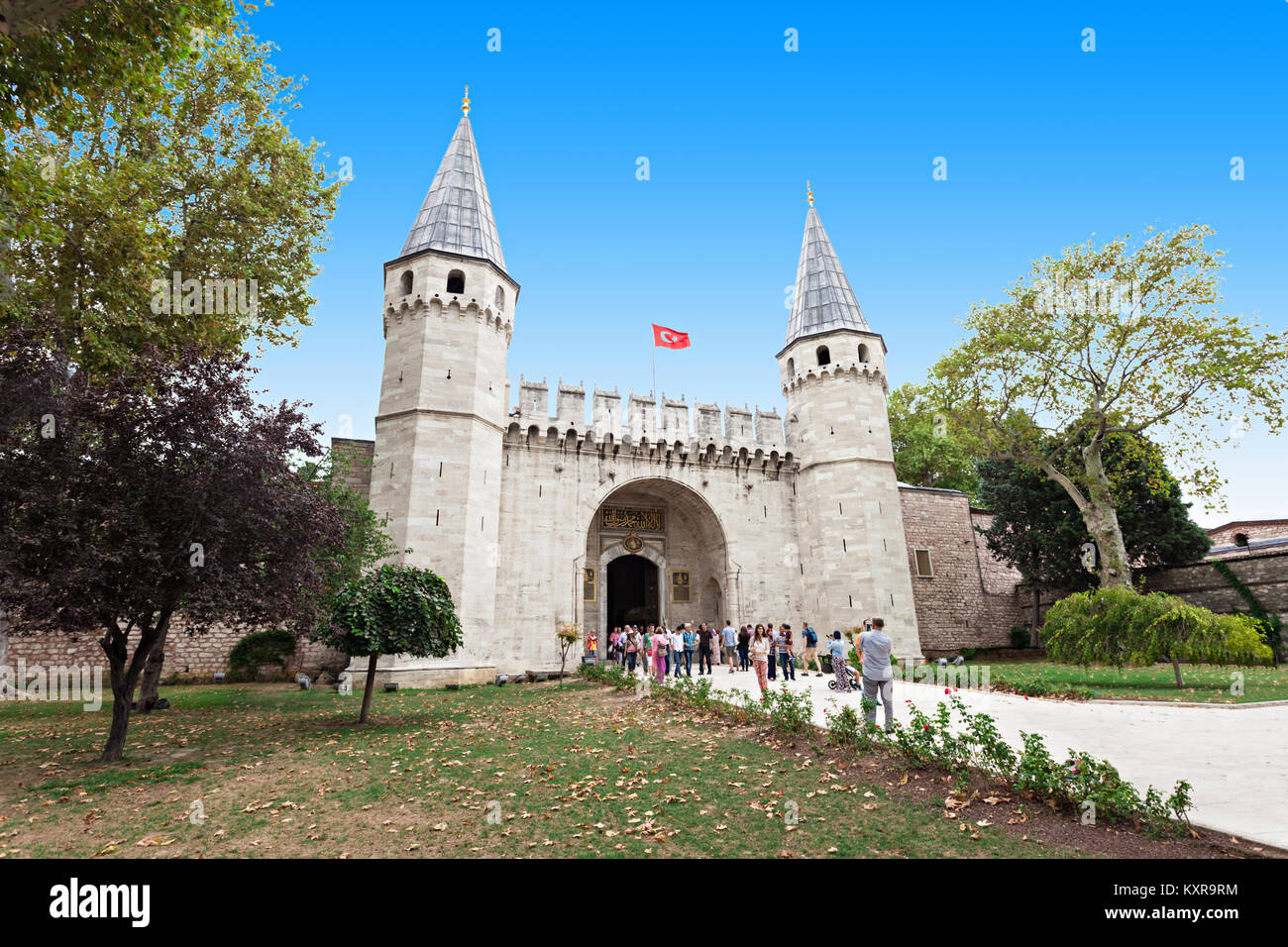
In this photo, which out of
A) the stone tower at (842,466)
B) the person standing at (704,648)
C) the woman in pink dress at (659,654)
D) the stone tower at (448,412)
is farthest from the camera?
the stone tower at (842,466)

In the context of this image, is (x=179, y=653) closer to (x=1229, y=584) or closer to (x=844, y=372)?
(x=844, y=372)

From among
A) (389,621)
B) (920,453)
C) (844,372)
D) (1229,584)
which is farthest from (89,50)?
(920,453)

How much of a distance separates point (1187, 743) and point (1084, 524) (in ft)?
67.4

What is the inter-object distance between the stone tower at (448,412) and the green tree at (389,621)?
6.65m

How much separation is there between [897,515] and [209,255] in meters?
22.5

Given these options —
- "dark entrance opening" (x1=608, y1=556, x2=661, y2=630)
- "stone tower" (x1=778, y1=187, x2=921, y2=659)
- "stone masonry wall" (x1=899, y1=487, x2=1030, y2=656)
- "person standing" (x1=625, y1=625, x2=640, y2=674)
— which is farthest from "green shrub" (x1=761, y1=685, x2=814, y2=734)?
"stone masonry wall" (x1=899, y1=487, x2=1030, y2=656)

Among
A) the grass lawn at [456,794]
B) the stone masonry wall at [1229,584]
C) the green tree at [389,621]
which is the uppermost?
the stone masonry wall at [1229,584]

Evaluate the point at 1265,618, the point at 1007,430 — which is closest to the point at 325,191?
the point at 1007,430

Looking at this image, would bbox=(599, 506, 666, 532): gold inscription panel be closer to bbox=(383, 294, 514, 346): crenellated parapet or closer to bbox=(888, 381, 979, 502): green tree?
bbox=(383, 294, 514, 346): crenellated parapet

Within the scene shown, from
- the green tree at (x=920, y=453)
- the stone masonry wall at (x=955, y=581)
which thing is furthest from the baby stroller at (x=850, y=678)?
the green tree at (x=920, y=453)

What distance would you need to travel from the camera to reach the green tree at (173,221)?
11.3 meters

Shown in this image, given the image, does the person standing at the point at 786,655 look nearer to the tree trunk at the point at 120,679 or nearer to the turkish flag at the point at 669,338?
the turkish flag at the point at 669,338

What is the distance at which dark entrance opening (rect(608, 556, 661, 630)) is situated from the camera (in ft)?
83.9

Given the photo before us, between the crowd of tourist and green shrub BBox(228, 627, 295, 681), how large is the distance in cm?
1008
